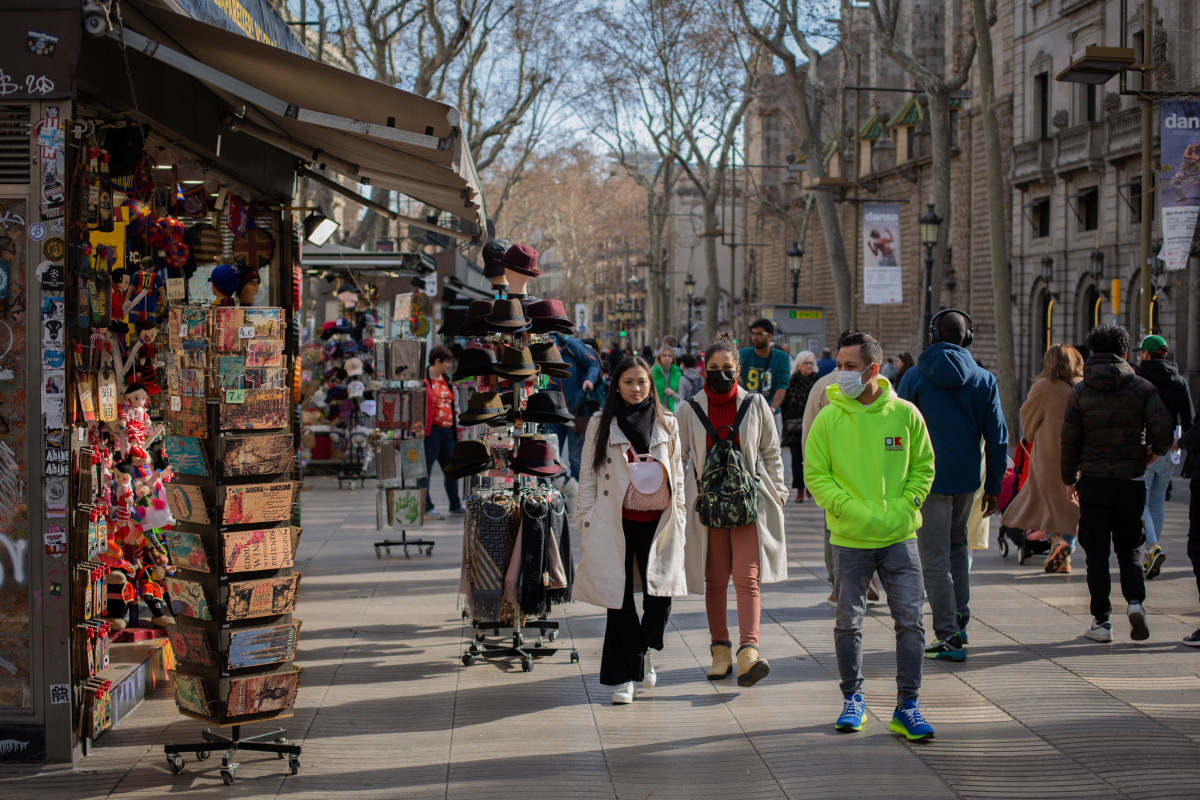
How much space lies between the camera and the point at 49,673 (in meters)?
4.91

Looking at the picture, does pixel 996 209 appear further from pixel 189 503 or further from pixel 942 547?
pixel 189 503

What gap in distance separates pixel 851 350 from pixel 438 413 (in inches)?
283

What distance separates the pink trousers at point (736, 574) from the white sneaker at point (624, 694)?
2.00 ft

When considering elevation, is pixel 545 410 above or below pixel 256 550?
above

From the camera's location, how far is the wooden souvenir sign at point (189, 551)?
4863 millimetres

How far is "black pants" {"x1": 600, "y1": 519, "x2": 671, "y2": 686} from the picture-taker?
5898mm

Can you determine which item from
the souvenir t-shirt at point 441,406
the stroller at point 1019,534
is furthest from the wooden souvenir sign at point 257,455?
the souvenir t-shirt at point 441,406

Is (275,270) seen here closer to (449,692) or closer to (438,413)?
(438,413)

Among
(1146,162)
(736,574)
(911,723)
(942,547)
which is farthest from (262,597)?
(1146,162)

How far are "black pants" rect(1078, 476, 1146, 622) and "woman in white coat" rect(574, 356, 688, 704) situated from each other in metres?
2.84

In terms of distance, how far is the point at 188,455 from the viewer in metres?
4.90

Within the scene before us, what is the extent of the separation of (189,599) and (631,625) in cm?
221

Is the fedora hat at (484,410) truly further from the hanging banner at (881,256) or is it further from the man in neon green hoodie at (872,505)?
the hanging banner at (881,256)

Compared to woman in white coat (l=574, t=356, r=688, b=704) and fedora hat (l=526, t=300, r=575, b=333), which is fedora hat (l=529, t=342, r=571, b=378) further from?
woman in white coat (l=574, t=356, r=688, b=704)
